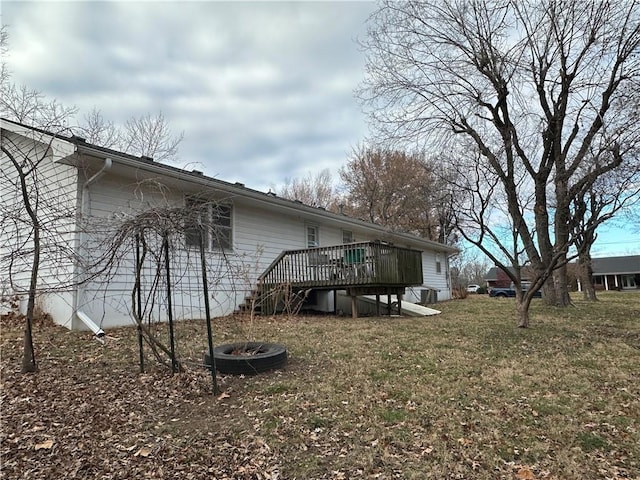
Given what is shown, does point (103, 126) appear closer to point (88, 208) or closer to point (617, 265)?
point (88, 208)

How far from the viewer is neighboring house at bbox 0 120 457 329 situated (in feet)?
20.6

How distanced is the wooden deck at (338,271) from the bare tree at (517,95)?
2.32m

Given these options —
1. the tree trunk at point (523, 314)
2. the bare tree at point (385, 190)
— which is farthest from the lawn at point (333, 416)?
the bare tree at point (385, 190)

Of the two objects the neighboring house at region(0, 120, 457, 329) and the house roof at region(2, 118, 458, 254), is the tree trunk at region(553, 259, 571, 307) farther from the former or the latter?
the house roof at region(2, 118, 458, 254)

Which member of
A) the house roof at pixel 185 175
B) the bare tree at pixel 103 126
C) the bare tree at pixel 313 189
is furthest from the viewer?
the bare tree at pixel 313 189

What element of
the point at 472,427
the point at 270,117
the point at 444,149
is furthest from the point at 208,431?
the point at 270,117

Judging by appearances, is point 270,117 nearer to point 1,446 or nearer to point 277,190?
point 1,446

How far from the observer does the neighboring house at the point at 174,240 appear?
627cm

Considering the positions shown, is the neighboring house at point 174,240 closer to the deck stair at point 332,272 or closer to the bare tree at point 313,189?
the deck stair at point 332,272

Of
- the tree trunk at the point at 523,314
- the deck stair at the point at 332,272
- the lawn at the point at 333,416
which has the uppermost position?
the deck stair at the point at 332,272

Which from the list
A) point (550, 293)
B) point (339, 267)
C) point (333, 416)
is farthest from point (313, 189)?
point (333, 416)

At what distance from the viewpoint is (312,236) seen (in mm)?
13766

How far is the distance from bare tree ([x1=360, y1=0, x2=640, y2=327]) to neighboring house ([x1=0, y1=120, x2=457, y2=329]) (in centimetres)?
328

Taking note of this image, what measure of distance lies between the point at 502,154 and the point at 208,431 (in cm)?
1082
